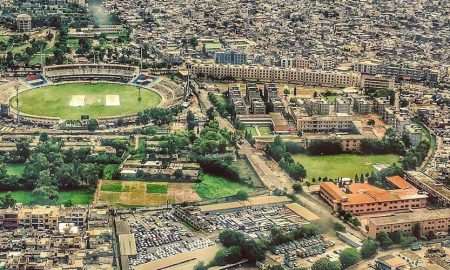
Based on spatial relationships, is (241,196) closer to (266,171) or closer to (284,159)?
(266,171)

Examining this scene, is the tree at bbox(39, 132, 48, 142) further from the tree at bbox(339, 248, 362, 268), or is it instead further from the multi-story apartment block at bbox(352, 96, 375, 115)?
the tree at bbox(339, 248, 362, 268)

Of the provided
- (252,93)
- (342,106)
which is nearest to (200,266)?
(342,106)

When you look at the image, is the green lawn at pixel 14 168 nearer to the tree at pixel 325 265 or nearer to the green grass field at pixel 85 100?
the green grass field at pixel 85 100

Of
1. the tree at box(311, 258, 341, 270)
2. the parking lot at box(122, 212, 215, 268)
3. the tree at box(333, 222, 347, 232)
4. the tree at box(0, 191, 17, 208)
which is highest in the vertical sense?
the tree at box(0, 191, 17, 208)

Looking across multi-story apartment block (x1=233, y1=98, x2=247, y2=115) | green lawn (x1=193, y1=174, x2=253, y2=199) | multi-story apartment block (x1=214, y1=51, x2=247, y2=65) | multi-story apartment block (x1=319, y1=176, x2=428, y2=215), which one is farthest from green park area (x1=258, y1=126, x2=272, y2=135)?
multi-story apartment block (x1=214, y1=51, x2=247, y2=65)

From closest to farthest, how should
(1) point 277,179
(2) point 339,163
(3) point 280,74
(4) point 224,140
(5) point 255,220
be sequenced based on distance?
1. (5) point 255,220
2. (1) point 277,179
3. (2) point 339,163
4. (4) point 224,140
5. (3) point 280,74

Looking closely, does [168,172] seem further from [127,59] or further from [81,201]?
[127,59]

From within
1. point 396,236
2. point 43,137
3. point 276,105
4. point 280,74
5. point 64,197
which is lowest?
point 64,197
